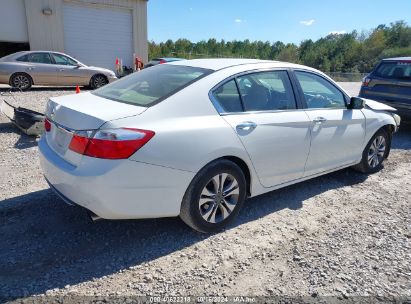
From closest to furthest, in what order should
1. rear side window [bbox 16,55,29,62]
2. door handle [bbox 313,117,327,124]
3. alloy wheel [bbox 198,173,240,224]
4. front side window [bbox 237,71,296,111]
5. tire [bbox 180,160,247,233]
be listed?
1. tire [bbox 180,160,247,233]
2. alloy wheel [bbox 198,173,240,224]
3. front side window [bbox 237,71,296,111]
4. door handle [bbox 313,117,327,124]
5. rear side window [bbox 16,55,29,62]

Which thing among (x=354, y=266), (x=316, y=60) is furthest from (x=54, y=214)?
(x=316, y=60)

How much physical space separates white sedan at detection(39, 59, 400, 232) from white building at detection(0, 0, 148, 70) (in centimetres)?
1423

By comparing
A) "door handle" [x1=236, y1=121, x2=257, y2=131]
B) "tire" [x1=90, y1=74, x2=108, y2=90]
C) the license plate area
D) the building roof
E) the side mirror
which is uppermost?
the building roof

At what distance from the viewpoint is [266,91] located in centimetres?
365

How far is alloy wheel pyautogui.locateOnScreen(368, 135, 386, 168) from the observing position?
16.5 feet

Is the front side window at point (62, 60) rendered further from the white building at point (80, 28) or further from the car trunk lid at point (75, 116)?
the car trunk lid at point (75, 116)

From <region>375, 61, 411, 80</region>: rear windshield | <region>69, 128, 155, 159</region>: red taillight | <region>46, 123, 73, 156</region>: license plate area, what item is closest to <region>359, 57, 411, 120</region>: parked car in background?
<region>375, 61, 411, 80</region>: rear windshield

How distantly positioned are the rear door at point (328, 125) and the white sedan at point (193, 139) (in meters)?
0.02

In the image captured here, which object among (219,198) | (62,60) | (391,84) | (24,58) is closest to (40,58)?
(24,58)

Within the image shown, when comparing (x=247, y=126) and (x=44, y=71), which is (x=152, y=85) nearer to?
(x=247, y=126)

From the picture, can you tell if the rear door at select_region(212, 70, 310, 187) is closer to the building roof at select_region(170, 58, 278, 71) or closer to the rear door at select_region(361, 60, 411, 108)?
the building roof at select_region(170, 58, 278, 71)

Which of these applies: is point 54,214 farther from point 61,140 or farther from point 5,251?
point 61,140

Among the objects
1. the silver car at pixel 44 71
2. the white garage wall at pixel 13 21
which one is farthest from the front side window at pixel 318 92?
the white garage wall at pixel 13 21

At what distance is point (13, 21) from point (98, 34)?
3667mm
